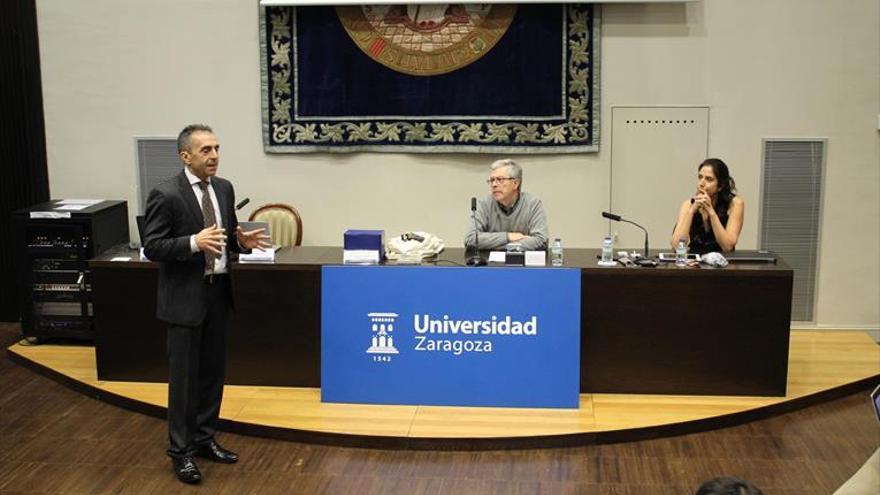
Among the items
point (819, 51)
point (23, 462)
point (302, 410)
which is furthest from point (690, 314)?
point (23, 462)

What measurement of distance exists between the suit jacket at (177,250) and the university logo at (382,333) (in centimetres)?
109

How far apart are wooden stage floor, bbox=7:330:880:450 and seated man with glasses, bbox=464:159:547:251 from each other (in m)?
0.92

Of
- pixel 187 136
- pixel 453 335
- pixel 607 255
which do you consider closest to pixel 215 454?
pixel 453 335

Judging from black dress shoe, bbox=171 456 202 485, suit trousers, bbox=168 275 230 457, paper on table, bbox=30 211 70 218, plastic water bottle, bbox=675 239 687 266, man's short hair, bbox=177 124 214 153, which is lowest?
black dress shoe, bbox=171 456 202 485

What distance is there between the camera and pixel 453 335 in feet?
16.9

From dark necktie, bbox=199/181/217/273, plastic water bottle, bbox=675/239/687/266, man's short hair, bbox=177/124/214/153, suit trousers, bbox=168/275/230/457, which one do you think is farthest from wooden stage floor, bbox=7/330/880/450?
man's short hair, bbox=177/124/214/153

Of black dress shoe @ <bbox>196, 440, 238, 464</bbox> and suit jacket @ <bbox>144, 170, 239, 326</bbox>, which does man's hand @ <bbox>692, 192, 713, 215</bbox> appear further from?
black dress shoe @ <bbox>196, 440, 238, 464</bbox>

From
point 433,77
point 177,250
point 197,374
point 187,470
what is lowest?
point 187,470

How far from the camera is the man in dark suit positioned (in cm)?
425

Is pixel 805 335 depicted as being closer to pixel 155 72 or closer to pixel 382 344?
pixel 382 344

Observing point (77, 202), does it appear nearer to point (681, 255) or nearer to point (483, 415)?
point (483, 415)

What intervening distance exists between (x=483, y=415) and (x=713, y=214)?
1713mm

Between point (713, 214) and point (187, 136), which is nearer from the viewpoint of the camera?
point (187, 136)

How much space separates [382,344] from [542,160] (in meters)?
2.29
